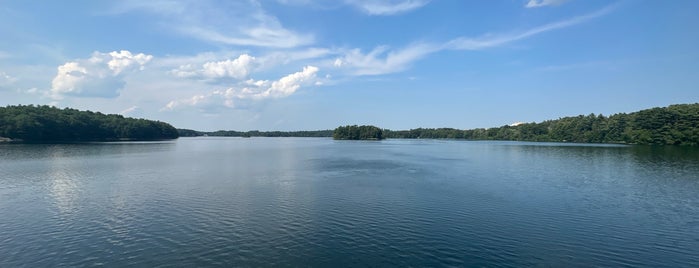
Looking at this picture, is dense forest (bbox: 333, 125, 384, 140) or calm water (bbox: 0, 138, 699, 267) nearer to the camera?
calm water (bbox: 0, 138, 699, 267)

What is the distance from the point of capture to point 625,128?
12544cm

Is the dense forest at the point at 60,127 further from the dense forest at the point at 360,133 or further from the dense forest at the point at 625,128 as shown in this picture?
the dense forest at the point at 625,128

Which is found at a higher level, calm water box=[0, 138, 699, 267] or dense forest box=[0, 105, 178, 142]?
dense forest box=[0, 105, 178, 142]

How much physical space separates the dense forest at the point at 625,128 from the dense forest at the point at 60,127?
581 ft

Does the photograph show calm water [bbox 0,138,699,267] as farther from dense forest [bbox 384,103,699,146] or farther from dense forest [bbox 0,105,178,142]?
dense forest [bbox 384,103,699,146]

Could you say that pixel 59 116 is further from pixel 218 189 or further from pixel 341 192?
pixel 341 192

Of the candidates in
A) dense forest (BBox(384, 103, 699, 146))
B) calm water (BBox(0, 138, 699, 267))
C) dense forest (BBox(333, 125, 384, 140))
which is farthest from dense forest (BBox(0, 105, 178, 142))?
dense forest (BBox(384, 103, 699, 146))

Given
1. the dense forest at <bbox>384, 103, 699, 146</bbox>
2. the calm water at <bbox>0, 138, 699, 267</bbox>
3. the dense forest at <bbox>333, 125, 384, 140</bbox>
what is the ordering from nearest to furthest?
the calm water at <bbox>0, 138, 699, 267</bbox> → the dense forest at <bbox>384, 103, 699, 146</bbox> → the dense forest at <bbox>333, 125, 384, 140</bbox>

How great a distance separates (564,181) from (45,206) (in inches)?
1532

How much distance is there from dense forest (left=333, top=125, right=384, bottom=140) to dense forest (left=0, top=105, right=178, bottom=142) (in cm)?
9205

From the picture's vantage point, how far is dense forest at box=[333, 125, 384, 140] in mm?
190625

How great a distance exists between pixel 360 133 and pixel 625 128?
112m

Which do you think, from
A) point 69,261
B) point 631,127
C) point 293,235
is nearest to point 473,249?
point 293,235

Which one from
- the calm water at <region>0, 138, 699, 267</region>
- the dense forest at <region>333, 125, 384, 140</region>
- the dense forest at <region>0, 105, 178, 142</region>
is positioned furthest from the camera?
the dense forest at <region>333, 125, 384, 140</region>
